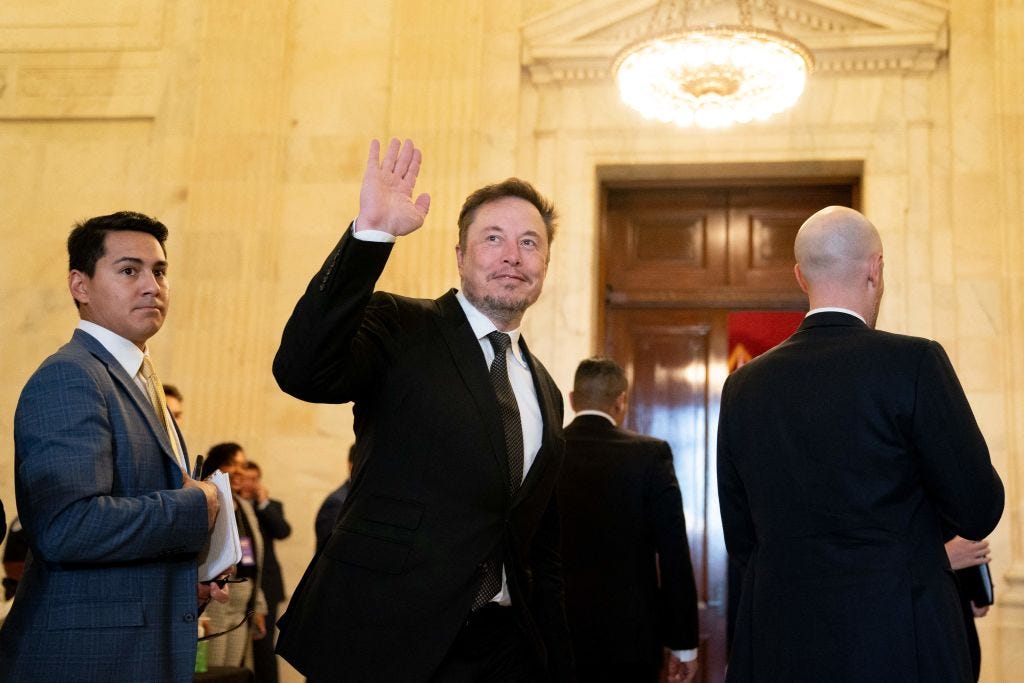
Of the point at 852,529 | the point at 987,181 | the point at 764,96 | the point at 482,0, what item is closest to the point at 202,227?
the point at 482,0

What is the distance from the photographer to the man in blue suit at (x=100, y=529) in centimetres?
249

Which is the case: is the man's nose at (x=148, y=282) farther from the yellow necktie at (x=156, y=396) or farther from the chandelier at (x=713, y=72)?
the chandelier at (x=713, y=72)

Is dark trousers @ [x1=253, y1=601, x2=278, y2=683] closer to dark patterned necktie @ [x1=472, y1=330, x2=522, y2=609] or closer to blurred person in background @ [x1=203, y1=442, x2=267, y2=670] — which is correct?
blurred person in background @ [x1=203, y1=442, x2=267, y2=670]

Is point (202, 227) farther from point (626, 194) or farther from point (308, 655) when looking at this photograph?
point (308, 655)

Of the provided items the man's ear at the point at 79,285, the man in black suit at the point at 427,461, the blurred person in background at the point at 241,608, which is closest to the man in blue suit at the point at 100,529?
the man's ear at the point at 79,285

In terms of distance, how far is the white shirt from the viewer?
2.84m

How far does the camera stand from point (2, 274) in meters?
7.77

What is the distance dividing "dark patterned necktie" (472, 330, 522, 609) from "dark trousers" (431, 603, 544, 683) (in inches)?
2.1

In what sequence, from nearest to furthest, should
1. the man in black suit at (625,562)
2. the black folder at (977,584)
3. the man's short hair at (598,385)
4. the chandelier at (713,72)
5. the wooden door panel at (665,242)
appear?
the black folder at (977,584) → the man in black suit at (625,562) → the man's short hair at (598,385) → the chandelier at (713,72) → the wooden door panel at (665,242)

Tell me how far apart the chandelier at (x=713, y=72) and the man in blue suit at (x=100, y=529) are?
4.19m

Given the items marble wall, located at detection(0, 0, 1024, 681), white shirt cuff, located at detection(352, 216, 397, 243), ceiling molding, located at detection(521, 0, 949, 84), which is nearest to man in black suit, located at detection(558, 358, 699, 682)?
white shirt cuff, located at detection(352, 216, 397, 243)

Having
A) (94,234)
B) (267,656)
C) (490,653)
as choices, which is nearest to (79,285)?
(94,234)

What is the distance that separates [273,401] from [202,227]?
1.35 m

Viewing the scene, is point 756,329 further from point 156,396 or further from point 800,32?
point 156,396
